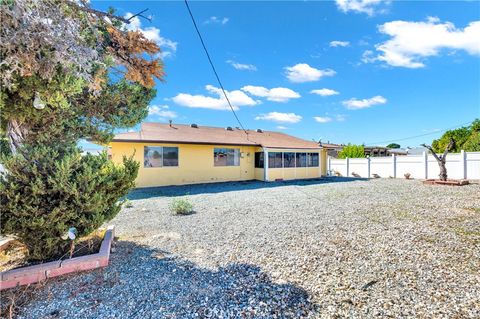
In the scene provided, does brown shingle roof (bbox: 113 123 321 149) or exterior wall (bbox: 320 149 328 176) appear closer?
brown shingle roof (bbox: 113 123 321 149)

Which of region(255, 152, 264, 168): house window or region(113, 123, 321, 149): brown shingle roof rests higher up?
region(113, 123, 321, 149): brown shingle roof

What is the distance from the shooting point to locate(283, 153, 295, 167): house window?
1694 cm

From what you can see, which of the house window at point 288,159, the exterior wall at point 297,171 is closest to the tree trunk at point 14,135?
the exterior wall at point 297,171

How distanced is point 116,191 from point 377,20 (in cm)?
1222

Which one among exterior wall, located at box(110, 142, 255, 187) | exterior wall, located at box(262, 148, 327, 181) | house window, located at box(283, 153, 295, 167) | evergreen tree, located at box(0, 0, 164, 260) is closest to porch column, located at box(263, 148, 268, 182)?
exterior wall, located at box(262, 148, 327, 181)

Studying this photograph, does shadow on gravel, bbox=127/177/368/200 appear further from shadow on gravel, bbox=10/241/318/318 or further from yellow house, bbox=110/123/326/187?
shadow on gravel, bbox=10/241/318/318

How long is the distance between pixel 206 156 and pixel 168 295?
483 inches

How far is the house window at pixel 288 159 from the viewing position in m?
16.9

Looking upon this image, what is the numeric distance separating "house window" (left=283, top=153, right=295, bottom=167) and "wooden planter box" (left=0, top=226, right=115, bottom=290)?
14.3m

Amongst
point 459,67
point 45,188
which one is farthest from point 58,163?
point 459,67

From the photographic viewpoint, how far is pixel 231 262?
377 cm

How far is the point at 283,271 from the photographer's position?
3.43 meters

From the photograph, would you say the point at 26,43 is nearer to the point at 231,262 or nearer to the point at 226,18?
the point at 231,262

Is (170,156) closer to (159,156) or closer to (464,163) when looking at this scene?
(159,156)
